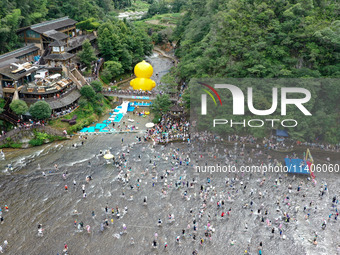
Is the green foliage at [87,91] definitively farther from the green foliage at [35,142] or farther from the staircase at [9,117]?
the green foliage at [35,142]

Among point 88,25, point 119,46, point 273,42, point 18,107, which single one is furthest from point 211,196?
point 88,25

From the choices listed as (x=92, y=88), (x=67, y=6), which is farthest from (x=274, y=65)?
(x=67, y=6)

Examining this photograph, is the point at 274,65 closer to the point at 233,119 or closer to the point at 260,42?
the point at 260,42

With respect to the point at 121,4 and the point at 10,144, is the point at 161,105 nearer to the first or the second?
the point at 10,144

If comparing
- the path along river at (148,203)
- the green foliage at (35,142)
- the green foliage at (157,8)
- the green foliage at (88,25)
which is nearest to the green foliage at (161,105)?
the path along river at (148,203)

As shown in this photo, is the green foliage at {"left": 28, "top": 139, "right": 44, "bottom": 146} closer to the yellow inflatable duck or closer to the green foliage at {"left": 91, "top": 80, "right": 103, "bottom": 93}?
the green foliage at {"left": 91, "top": 80, "right": 103, "bottom": 93}

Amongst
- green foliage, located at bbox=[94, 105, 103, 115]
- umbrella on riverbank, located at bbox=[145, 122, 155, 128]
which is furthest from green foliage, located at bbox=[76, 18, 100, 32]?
umbrella on riverbank, located at bbox=[145, 122, 155, 128]
